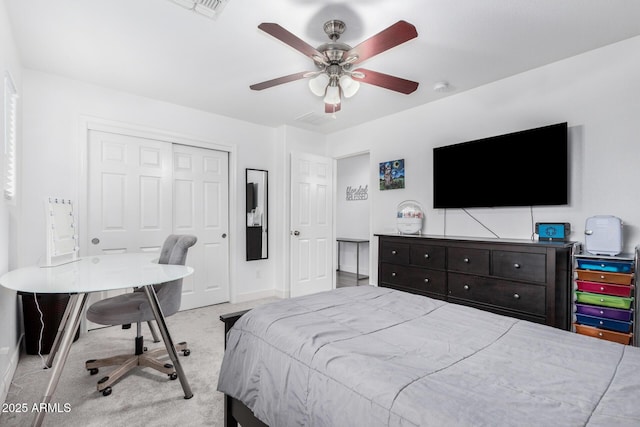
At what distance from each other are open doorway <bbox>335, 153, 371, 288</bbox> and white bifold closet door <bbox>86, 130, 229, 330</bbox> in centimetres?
266

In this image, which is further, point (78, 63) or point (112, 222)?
point (112, 222)

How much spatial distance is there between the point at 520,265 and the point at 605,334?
0.64 meters

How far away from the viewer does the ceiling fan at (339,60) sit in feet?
5.63

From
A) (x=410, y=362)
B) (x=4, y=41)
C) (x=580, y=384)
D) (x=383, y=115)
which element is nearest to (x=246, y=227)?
(x=383, y=115)

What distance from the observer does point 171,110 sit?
376 cm

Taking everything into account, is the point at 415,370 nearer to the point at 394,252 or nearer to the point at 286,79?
the point at 286,79

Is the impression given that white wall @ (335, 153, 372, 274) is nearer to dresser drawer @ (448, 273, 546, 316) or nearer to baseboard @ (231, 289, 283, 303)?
baseboard @ (231, 289, 283, 303)

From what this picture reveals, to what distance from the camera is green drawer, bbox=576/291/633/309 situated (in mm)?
2076

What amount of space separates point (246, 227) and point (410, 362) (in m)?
3.57

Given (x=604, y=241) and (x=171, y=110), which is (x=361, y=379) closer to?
(x=604, y=241)

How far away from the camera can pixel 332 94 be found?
2.25 m

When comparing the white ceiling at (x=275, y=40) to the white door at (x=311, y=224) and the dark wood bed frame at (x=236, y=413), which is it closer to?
the white door at (x=311, y=224)

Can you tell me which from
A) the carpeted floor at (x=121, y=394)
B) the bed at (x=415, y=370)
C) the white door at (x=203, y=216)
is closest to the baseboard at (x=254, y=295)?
the white door at (x=203, y=216)

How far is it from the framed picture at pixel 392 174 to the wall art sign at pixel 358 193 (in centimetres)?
221
